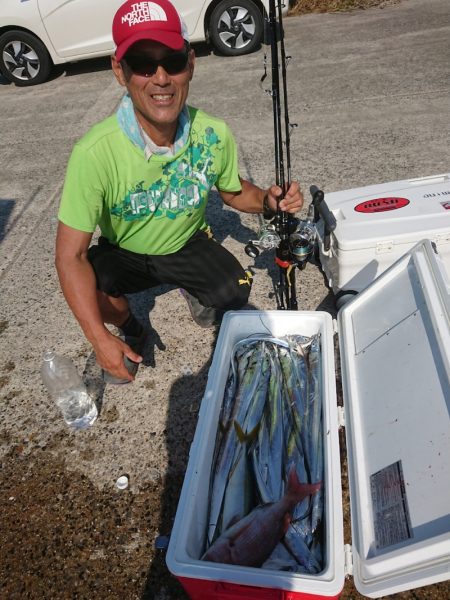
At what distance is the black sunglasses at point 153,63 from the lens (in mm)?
2119

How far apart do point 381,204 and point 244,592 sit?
2346mm

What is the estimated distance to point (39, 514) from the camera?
2285 millimetres

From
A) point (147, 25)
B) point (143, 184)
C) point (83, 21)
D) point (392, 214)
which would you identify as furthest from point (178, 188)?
point (83, 21)

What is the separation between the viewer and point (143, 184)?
2486mm

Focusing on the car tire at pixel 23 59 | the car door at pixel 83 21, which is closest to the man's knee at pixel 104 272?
the car door at pixel 83 21

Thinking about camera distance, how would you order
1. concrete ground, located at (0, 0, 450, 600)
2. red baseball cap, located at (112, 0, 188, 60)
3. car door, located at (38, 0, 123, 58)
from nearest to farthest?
red baseball cap, located at (112, 0, 188, 60), concrete ground, located at (0, 0, 450, 600), car door, located at (38, 0, 123, 58)

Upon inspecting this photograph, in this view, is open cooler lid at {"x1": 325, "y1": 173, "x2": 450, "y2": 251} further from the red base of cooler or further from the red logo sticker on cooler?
the red base of cooler

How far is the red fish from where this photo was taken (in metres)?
1.62

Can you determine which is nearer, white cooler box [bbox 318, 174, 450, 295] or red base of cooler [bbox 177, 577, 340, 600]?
red base of cooler [bbox 177, 577, 340, 600]

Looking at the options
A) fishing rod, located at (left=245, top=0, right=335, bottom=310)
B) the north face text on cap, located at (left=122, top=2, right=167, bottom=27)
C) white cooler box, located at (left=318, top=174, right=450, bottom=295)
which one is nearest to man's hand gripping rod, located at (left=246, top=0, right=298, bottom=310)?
fishing rod, located at (left=245, top=0, right=335, bottom=310)

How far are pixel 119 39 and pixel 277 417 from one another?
2.01 meters

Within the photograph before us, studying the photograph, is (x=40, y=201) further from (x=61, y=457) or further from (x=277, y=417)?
(x=277, y=417)

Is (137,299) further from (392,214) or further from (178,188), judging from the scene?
(392,214)

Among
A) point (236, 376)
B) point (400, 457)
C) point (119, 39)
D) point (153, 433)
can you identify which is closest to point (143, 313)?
point (153, 433)
